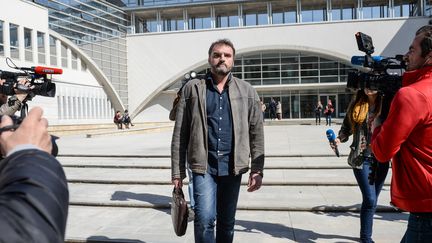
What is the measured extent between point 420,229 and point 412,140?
513mm

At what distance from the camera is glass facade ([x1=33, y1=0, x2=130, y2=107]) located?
31358 millimetres

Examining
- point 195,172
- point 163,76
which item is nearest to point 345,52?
point 163,76

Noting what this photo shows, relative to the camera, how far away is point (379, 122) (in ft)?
8.77

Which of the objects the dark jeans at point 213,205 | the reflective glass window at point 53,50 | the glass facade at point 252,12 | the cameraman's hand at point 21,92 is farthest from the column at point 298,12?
the dark jeans at point 213,205

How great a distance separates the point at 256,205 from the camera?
628cm

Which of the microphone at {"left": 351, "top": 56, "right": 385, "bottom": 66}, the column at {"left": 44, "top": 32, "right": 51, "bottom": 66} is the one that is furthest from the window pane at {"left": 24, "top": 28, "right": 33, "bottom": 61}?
the microphone at {"left": 351, "top": 56, "right": 385, "bottom": 66}

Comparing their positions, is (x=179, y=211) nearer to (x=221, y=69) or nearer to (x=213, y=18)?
(x=221, y=69)

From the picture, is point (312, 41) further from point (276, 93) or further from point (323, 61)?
point (276, 93)

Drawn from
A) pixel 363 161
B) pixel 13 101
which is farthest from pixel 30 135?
pixel 363 161

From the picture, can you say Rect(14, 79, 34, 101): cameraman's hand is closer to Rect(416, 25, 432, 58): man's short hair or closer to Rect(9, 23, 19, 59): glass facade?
Rect(416, 25, 432, 58): man's short hair

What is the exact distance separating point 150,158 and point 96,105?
1007 inches

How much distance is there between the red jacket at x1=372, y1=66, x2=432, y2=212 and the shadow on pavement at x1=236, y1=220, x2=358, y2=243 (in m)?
2.54

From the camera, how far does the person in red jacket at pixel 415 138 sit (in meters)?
2.22

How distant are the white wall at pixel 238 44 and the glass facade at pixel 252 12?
193cm
